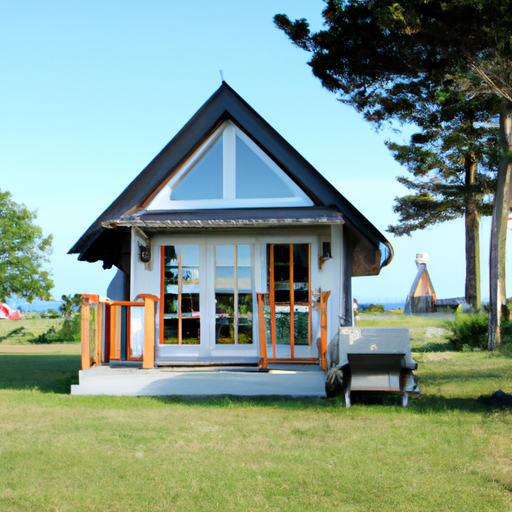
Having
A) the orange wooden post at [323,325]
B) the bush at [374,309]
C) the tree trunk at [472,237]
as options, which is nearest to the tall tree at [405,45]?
the orange wooden post at [323,325]

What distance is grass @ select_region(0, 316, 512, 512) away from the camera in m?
4.68

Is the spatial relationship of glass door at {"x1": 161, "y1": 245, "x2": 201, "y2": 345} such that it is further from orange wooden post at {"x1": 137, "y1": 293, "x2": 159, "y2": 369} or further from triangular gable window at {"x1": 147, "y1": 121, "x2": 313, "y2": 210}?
Result: orange wooden post at {"x1": 137, "y1": 293, "x2": 159, "y2": 369}

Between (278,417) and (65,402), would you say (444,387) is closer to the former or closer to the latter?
(278,417)

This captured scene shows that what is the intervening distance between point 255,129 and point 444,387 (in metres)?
5.11

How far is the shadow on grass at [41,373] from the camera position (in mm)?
11230

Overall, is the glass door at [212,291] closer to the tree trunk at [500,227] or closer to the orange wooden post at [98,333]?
the orange wooden post at [98,333]


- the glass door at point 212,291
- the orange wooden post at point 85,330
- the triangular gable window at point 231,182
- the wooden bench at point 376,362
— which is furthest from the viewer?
the glass door at point 212,291

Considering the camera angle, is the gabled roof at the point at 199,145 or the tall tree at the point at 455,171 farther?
the tall tree at the point at 455,171

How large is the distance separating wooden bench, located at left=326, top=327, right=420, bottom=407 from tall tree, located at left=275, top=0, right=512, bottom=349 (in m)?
4.92

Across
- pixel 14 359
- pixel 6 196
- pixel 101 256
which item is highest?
pixel 6 196

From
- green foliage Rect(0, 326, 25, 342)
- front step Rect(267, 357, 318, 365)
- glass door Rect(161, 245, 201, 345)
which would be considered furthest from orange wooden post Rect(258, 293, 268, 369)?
green foliage Rect(0, 326, 25, 342)

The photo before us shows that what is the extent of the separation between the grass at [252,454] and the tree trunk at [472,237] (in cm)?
1828

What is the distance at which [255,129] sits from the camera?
11289 millimetres

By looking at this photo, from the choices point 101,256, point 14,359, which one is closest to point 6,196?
point 14,359
